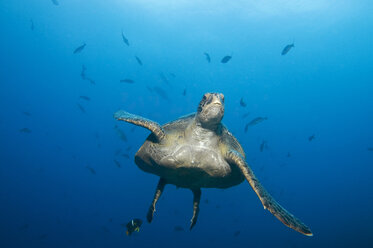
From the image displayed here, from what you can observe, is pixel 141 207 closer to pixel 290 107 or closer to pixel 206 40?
pixel 206 40

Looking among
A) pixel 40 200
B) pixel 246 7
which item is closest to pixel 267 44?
pixel 246 7

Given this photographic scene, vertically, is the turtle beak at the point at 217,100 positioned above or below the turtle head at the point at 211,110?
above

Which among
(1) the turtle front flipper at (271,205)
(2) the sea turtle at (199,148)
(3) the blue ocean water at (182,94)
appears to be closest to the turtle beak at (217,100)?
(2) the sea turtle at (199,148)

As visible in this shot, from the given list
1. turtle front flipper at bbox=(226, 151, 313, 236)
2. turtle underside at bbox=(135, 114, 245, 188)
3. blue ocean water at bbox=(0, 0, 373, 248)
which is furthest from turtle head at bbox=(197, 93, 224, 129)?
blue ocean water at bbox=(0, 0, 373, 248)

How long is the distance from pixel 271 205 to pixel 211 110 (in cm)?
177

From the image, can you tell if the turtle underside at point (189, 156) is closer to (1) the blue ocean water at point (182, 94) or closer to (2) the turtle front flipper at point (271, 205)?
(2) the turtle front flipper at point (271, 205)

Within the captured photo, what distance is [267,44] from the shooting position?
4144 cm

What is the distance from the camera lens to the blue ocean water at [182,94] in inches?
1185

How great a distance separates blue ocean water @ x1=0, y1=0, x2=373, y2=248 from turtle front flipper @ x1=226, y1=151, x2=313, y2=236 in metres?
18.4

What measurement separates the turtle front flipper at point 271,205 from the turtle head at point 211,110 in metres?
0.77

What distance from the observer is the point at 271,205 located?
10.2ft

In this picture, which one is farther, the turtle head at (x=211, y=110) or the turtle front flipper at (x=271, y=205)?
the turtle head at (x=211, y=110)

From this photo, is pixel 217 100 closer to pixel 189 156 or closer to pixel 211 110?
pixel 211 110

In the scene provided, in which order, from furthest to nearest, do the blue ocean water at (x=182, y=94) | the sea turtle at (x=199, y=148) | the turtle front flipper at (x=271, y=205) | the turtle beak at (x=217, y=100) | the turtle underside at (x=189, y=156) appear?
1. the blue ocean water at (x=182, y=94)
2. the turtle underside at (x=189, y=156)
3. the sea turtle at (x=199, y=148)
4. the turtle beak at (x=217, y=100)
5. the turtle front flipper at (x=271, y=205)
